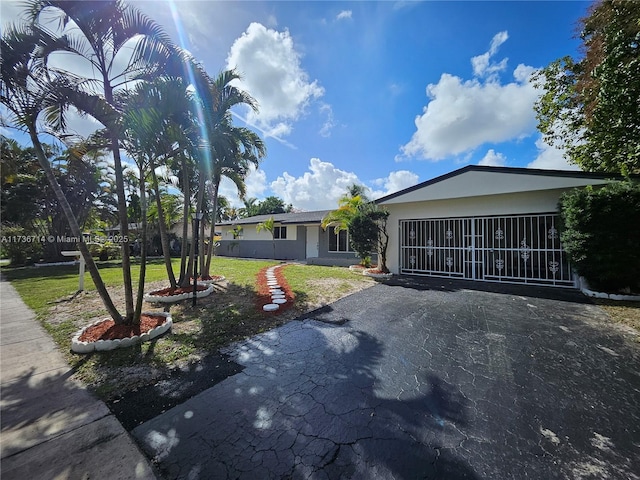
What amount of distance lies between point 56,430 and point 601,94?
45.1 ft

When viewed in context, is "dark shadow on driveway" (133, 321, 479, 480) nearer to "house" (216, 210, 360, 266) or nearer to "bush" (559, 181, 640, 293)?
"bush" (559, 181, 640, 293)

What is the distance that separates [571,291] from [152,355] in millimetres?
11342

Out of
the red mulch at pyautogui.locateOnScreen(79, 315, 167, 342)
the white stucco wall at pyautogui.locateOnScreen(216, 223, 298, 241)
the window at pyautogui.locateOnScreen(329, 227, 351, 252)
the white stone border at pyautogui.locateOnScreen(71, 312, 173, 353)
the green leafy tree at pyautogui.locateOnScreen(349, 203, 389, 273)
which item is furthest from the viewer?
the white stucco wall at pyautogui.locateOnScreen(216, 223, 298, 241)

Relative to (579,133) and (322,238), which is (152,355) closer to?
(322,238)

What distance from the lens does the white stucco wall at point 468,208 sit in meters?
8.64

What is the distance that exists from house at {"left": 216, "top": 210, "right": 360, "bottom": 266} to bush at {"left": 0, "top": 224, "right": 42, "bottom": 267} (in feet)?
43.7

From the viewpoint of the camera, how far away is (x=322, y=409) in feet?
8.48

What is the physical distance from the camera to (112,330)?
14.8 feet

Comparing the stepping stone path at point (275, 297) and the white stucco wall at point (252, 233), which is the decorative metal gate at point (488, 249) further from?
the white stucco wall at point (252, 233)

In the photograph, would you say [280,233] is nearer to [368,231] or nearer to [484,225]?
[368,231]

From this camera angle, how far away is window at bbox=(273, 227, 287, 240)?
19.9 metres

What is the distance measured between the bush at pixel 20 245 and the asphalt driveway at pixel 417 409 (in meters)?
25.5

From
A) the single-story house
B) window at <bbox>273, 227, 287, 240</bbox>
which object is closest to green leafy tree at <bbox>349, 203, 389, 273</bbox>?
the single-story house

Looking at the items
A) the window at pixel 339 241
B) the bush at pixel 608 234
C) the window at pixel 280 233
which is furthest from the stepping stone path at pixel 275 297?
the window at pixel 280 233
